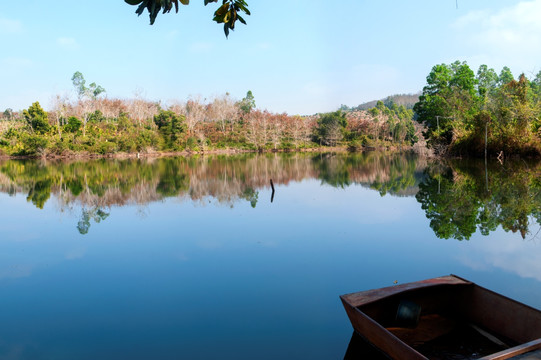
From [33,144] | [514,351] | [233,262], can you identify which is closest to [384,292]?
[514,351]

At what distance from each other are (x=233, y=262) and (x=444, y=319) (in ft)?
13.2

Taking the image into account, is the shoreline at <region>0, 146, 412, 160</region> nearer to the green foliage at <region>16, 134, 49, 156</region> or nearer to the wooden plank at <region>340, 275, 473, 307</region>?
the green foliage at <region>16, 134, 49, 156</region>

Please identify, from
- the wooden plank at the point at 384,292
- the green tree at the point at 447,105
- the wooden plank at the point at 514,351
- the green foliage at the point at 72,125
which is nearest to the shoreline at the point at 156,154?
the green foliage at the point at 72,125

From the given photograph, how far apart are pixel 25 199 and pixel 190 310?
13.9m

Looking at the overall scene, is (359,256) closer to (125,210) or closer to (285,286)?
(285,286)

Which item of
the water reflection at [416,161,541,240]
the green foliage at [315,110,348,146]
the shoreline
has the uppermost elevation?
the green foliage at [315,110,348,146]

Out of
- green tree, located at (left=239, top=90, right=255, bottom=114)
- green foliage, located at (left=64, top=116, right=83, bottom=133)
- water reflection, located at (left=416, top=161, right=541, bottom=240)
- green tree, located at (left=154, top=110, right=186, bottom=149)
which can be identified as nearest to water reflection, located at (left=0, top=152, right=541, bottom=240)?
water reflection, located at (left=416, top=161, right=541, bottom=240)

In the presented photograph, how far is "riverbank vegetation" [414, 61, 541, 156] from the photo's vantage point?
2511 centimetres

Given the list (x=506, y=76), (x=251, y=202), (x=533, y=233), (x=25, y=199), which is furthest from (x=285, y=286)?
(x=506, y=76)

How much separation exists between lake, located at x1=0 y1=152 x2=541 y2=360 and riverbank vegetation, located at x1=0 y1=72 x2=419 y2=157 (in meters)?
33.2

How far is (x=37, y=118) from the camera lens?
4416 centimetres

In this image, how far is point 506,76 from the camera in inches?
2507

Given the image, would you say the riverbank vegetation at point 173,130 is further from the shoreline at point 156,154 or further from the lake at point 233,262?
the lake at point 233,262

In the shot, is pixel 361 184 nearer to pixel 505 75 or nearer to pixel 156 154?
pixel 156 154
